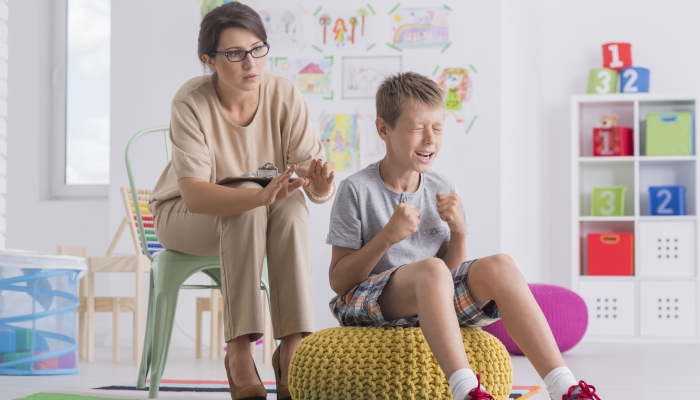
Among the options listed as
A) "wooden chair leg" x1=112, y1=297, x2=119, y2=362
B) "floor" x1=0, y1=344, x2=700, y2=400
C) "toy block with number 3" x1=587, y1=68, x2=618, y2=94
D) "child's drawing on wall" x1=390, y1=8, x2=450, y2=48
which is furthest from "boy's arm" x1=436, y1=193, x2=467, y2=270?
"toy block with number 3" x1=587, y1=68, x2=618, y2=94

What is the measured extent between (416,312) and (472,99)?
8.27 ft

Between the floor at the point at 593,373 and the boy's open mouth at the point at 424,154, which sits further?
the floor at the point at 593,373

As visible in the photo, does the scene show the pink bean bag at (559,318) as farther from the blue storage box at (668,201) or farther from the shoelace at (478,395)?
the shoelace at (478,395)

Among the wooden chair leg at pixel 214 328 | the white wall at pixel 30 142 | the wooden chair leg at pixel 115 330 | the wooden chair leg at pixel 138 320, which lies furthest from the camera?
the white wall at pixel 30 142

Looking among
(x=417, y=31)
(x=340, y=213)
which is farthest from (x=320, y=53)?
(x=340, y=213)

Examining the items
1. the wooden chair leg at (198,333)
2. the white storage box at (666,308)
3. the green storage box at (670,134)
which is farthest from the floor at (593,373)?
the green storage box at (670,134)

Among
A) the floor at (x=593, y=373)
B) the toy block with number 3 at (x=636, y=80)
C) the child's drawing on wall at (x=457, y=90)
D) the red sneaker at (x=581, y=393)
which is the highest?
the toy block with number 3 at (x=636, y=80)

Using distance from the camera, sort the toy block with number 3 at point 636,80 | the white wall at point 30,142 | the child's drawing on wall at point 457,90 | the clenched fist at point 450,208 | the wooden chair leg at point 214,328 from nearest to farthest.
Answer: the clenched fist at point 450,208 → the wooden chair leg at point 214,328 → the child's drawing on wall at point 457,90 → the toy block with number 3 at point 636,80 → the white wall at point 30,142

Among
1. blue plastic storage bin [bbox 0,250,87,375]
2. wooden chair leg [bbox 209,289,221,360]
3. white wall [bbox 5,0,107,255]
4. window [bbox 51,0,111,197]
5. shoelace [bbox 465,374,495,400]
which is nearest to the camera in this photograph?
shoelace [bbox 465,374,495,400]

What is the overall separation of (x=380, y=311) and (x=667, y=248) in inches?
133

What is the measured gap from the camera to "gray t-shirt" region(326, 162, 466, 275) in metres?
1.73

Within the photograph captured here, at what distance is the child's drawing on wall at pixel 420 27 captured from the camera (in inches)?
158

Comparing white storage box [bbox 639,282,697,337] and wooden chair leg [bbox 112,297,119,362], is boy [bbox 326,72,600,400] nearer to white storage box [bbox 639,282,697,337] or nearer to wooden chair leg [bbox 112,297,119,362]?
wooden chair leg [bbox 112,297,119,362]

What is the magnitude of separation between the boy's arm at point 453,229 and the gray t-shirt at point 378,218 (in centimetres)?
4
